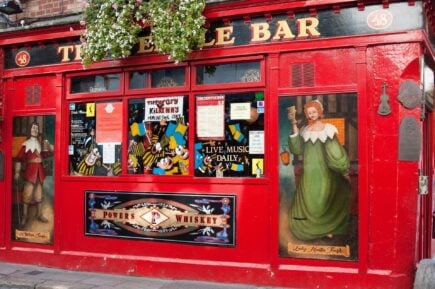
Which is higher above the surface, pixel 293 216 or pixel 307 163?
pixel 307 163

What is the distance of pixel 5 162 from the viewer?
8695 mm

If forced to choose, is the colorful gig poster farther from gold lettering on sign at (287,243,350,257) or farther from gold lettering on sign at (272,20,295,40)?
gold lettering on sign at (272,20,295,40)

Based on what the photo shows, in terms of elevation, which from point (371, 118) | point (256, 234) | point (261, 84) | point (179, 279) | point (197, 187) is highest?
Result: point (261, 84)

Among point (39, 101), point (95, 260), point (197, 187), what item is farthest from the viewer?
point (39, 101)

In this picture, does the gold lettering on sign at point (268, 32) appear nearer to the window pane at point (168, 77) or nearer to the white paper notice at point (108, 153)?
the window pane at point (168, 77)

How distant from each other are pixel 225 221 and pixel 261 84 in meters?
1.93

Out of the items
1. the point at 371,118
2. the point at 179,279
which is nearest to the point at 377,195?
the point at 371,118

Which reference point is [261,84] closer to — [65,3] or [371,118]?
[371,118]

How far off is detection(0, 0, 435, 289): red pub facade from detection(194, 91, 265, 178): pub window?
0.02m

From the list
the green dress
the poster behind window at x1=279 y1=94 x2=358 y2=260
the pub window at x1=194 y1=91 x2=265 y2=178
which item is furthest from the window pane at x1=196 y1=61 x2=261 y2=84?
the green dress

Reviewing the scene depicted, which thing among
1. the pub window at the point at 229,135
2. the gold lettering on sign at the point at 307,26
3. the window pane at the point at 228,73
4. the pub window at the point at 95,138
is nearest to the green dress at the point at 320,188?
the pub window at the point at 229,135

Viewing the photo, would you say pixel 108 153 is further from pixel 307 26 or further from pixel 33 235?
pixel 307 26

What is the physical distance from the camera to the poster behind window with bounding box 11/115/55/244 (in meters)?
8.36

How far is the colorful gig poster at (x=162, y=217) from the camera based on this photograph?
23.3 ft
